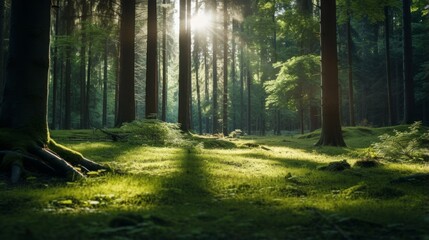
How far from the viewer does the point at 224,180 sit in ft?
21.6

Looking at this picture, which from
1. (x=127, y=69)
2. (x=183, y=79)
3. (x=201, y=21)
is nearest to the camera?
(x=127, y=69)

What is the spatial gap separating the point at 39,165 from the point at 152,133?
26.2 ft

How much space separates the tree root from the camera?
625 cm

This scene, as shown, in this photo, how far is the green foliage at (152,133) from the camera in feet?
45.9

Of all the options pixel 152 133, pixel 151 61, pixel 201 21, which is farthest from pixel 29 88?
pixel 201 21

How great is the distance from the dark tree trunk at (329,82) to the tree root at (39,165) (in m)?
10.9

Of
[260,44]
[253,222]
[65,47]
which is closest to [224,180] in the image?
[253,222]

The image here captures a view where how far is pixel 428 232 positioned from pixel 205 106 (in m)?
49.8

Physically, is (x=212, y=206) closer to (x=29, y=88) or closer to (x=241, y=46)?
(x=29, y=88)

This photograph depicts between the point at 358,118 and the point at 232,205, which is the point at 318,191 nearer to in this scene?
the point at 232,205

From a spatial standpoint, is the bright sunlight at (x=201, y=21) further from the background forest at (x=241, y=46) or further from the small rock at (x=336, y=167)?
the small rock at (x=336, y=167)

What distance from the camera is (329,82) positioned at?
1596cm

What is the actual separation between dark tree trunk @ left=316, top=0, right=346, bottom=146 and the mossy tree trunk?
11.1 meters

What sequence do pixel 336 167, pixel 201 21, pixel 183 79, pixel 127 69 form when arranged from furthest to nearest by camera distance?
pixel 201 21, pixel 183 79, pixel 127 69, pixel 336 167
